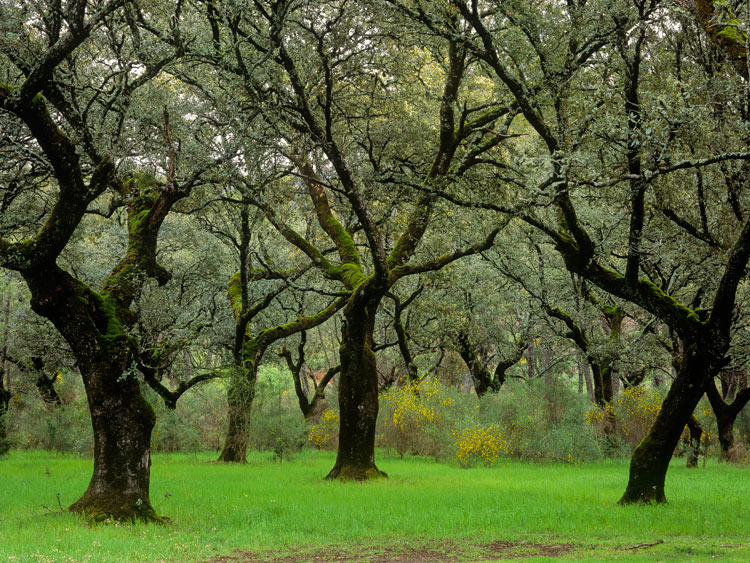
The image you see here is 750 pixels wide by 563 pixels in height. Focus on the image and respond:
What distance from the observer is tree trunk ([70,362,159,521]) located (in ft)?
34.2

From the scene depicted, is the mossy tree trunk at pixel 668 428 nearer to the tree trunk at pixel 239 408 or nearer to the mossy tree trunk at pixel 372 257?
the mossy tree trunk at pixel 372 257

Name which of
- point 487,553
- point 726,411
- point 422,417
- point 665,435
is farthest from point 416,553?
point 726,411

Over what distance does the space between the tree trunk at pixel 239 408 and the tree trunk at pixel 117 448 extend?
33.8 feet

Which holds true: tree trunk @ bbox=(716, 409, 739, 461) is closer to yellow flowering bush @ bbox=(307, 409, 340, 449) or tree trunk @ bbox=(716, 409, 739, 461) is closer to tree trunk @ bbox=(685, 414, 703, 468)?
tree trunk @ bbox=(685, 414, 703, 468)

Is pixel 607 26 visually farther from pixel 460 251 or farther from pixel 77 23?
pixel 77 23

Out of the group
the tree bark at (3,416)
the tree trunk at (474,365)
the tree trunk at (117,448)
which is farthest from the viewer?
the tree trunk at (474,365)

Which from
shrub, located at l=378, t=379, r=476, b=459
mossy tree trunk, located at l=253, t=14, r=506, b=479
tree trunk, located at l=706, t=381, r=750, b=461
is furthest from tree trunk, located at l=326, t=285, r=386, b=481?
tree trunk, located at l=706, t=381, r=750, b=461

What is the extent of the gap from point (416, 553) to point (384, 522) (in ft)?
6.40

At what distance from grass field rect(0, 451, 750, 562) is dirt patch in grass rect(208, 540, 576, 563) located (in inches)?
0.6

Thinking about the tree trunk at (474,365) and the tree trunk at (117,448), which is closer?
the tree trunk at (117,448)

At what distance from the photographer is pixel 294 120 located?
1464 cm

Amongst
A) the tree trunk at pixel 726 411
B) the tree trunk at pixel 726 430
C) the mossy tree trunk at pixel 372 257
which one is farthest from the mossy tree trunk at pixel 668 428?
the tree trunk at pixel 726 430

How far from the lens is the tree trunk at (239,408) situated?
2148 cm

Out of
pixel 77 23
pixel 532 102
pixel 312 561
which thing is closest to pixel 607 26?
pixel 532 102
